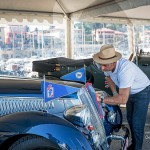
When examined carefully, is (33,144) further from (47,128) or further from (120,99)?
(120,99)

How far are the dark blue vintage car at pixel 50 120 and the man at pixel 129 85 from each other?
0.74 feet

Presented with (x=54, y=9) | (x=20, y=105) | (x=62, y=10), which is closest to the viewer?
(x=20, y=105)

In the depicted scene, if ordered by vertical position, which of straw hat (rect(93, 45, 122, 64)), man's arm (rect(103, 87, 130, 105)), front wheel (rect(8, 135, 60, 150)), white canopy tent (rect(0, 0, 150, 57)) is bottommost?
front wheel (rect(8, 135, 60, 150))

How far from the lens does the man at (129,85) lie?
357cm

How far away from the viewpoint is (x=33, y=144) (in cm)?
245

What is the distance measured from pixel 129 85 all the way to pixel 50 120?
1.29 m

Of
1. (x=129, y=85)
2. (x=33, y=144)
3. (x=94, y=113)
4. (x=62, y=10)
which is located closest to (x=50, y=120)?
(x=33, y=144)

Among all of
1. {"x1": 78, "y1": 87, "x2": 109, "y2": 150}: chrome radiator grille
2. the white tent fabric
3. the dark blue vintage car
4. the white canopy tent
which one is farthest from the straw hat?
the white tent fabric

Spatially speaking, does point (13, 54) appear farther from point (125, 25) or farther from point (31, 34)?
point (125, 25)

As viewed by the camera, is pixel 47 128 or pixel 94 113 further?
pixel 94 113

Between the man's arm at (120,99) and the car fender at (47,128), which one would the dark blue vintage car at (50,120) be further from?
the man's arm at (120,99)

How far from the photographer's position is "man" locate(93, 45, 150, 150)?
357cm

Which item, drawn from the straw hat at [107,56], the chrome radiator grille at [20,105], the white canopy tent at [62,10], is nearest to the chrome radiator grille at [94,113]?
the chrome radiator grille at [20,105]

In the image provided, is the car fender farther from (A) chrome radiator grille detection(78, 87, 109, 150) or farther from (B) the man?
(B) the man
